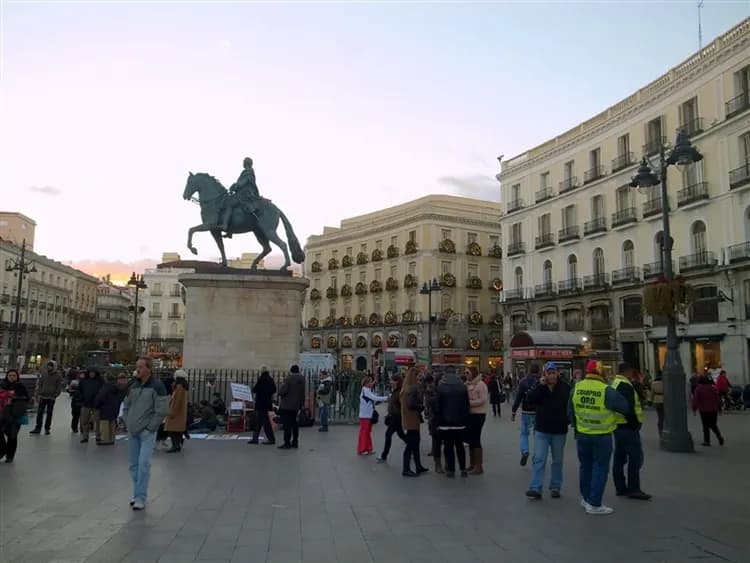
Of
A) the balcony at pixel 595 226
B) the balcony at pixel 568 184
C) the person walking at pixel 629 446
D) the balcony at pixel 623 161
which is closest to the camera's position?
the person walking at pixel 629 446

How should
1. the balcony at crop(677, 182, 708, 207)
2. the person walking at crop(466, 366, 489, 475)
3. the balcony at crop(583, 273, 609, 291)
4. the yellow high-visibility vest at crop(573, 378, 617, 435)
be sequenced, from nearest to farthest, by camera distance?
the yellow high-visibility vest at crop(573, 378, 617, 435)
the person walking at crop(466, 366, 489, 475)
the balcony at crop(677, 182, 708, 207)
the balcony at crop(583, 273, 609, 291)

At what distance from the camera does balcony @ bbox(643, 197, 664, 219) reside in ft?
138

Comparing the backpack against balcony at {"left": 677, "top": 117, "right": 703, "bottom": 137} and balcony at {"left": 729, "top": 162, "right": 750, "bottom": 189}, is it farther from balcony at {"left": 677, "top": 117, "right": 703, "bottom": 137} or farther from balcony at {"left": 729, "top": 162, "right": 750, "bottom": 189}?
balcony at {"left": 677, "top": 117, "right": 703, "bottom": 137}

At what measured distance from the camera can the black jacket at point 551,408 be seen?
9023 mm

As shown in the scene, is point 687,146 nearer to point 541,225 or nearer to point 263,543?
point 263,543

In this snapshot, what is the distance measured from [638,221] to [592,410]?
3876 centimetres

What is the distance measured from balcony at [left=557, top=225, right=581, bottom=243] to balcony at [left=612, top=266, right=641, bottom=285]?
4.87 m

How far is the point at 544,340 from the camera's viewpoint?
36.9 meters

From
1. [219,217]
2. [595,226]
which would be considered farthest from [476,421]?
[595,226]

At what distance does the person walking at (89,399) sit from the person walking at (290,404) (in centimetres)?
428

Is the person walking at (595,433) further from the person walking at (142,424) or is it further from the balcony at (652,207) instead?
the balcony at (652,207)

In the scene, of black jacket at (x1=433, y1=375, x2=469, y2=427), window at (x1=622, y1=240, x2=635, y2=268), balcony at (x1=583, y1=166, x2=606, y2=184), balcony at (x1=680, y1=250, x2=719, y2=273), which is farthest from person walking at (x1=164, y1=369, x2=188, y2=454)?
balcony at (x1=583, y1=166, x2=606, y2=184)

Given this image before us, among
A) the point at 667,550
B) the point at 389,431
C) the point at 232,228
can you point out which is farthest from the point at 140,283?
the point at 667,550

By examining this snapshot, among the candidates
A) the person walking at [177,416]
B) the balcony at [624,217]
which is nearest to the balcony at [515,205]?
the balcony at [624,217]
